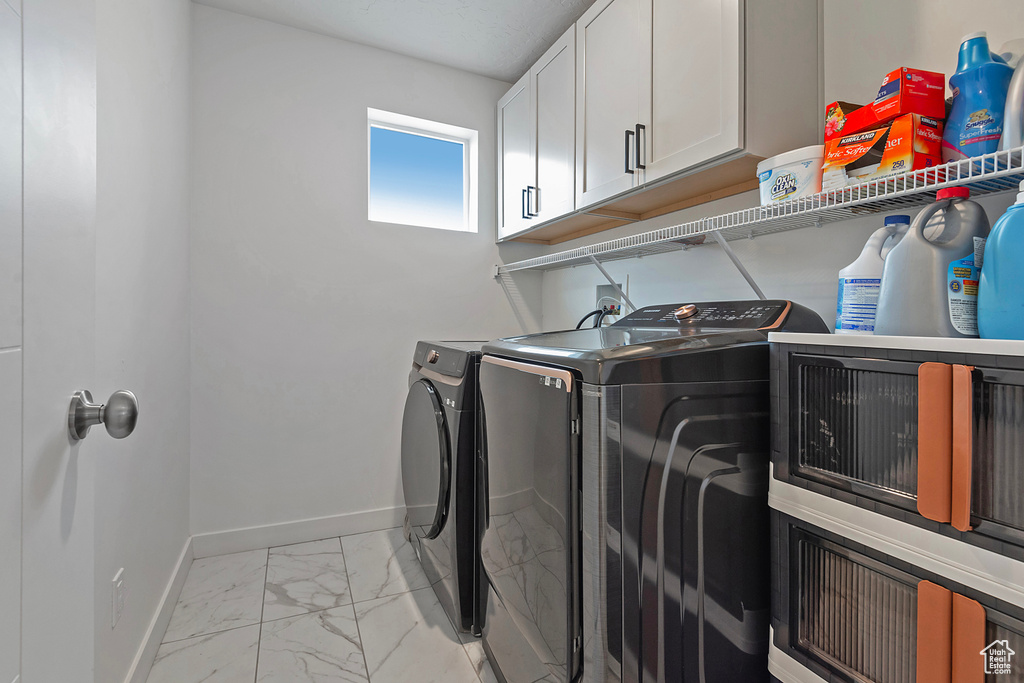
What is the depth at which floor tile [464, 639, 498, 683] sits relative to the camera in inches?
61.4

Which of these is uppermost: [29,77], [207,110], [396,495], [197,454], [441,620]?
[207,110]

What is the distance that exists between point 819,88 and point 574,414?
1.30m

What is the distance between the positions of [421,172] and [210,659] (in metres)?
2.55

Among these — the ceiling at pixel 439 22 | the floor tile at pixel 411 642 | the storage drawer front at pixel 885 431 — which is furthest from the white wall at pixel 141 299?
the storage drawer front at pixel 885 431

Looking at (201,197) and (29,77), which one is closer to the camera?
(29,77)

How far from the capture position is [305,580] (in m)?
2.13

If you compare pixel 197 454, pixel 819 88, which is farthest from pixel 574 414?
pixel 197 454

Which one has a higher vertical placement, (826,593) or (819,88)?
(819,88)

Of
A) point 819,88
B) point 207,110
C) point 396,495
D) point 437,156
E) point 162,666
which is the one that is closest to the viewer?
point 819,88

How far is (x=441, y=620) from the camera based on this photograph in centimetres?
186

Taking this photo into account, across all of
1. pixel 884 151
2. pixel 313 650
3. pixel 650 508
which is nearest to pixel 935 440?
pixel 650 508

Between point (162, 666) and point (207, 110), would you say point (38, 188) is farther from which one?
point (207, 110)

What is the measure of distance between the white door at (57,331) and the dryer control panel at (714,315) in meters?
1.35

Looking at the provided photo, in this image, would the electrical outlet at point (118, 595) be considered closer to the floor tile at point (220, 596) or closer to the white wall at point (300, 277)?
the floor tile at point (220, 596)
